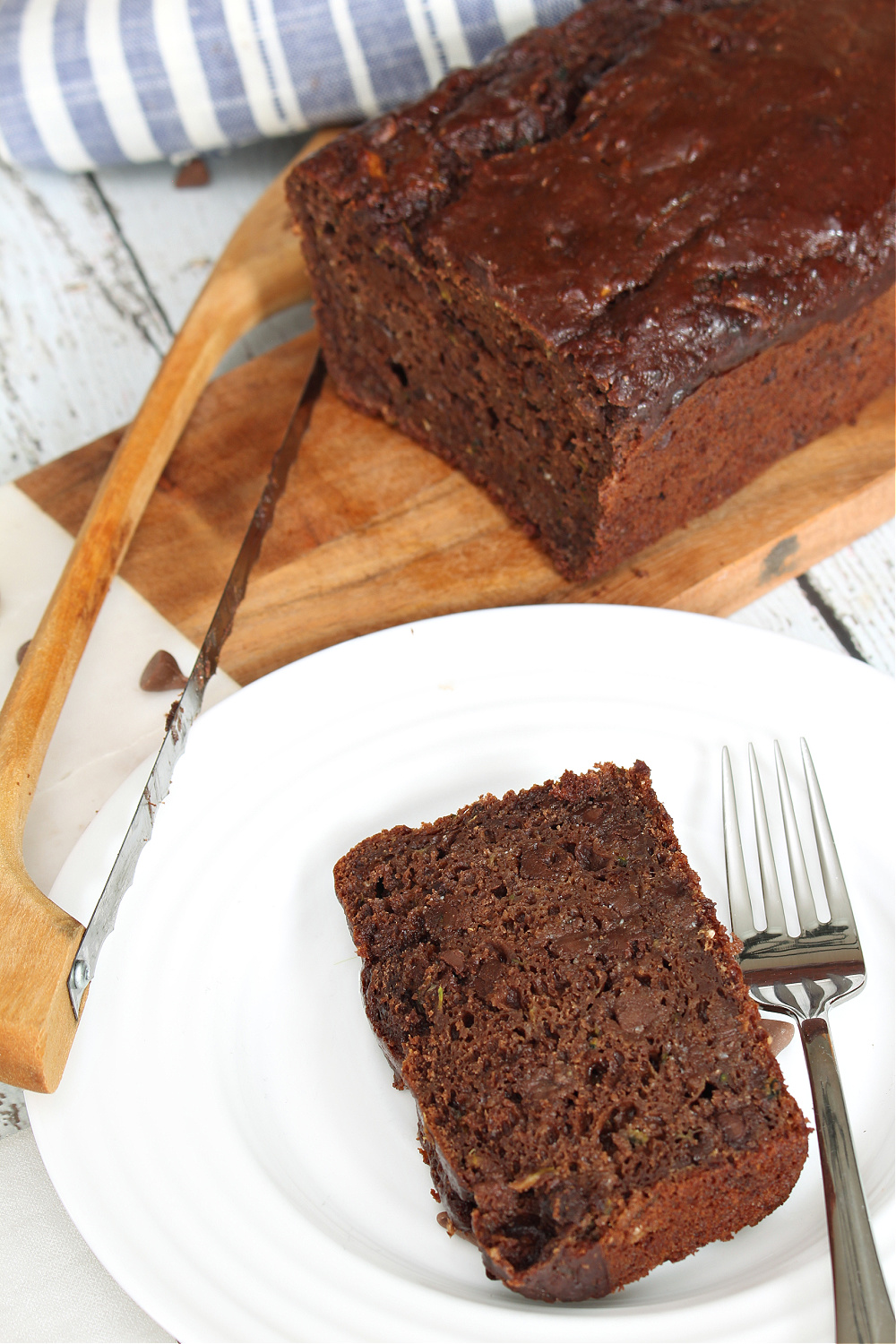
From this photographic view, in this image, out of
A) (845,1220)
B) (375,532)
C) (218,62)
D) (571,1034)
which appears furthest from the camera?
(218,62)

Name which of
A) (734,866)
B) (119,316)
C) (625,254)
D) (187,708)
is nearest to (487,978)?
(734,866)

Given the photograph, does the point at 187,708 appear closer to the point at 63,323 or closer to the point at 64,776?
the point at 64,776

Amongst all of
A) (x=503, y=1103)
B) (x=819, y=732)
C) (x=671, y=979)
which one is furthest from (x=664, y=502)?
(x=503, y=1103)

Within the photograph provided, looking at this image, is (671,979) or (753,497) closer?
(671,979)

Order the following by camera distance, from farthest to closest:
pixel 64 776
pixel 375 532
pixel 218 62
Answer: pixel 218 62 → pixel 375 532 → pixel 64 776

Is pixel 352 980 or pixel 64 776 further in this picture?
pixel 64 776

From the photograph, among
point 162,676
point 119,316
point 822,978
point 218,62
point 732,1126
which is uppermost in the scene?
point 218,62

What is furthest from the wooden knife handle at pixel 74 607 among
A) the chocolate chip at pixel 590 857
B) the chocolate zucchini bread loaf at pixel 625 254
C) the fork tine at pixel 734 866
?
the fork tine at pixel 734 866

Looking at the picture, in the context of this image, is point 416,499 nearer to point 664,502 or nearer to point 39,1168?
point 664,502
